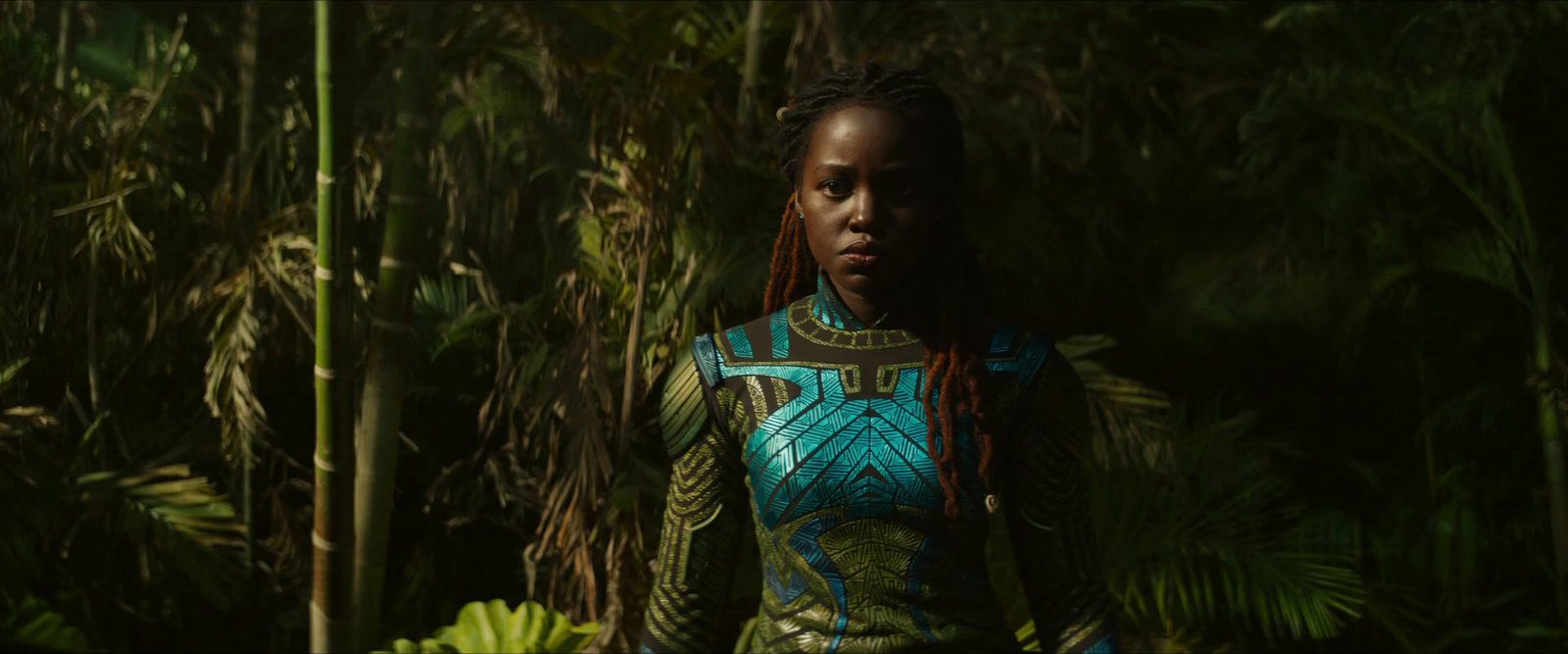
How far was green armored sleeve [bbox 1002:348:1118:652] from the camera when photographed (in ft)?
5.30

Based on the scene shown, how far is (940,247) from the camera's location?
168cm

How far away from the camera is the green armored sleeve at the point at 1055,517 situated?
63.6 inches

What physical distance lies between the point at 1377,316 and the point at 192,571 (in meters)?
4.64

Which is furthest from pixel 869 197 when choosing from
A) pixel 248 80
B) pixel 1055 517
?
pixel 248 80

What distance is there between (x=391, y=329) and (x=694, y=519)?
2.07 meters

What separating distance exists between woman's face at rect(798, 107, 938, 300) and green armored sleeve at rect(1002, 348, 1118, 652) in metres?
0.25

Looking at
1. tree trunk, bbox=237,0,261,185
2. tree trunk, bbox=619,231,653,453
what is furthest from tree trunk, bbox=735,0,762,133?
tree trunk, bbox=237,0,261,185

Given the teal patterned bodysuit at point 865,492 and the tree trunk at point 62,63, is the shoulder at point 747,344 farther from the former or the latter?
the tree trunk at point 62,63

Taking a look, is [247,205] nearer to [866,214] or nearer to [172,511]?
[172,511]

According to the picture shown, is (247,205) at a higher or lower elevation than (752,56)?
lower

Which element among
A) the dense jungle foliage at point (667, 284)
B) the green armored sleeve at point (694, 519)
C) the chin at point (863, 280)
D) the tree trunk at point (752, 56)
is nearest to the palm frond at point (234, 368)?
the dense jungle foliage at point (667, 284)

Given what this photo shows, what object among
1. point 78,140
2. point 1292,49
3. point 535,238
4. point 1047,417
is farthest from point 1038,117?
point 1047,417

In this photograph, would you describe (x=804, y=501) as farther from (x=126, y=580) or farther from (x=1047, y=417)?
(x=126, y=580)

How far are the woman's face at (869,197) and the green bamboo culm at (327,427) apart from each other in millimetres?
1897
